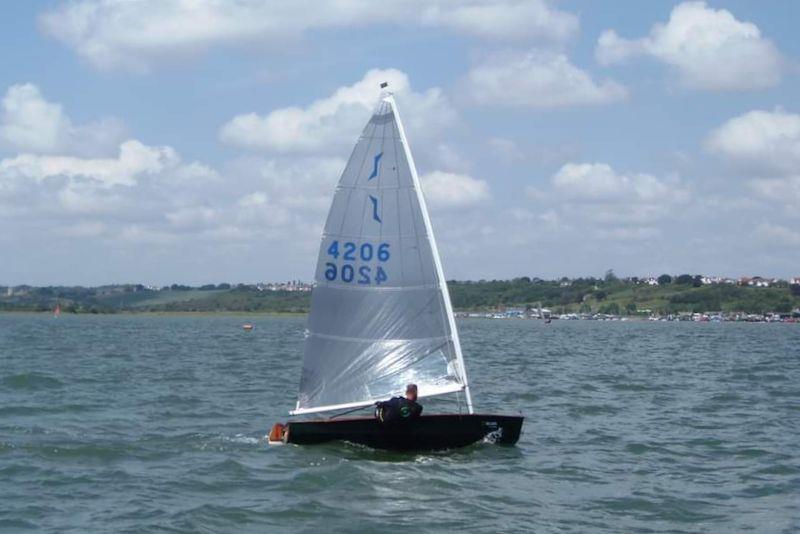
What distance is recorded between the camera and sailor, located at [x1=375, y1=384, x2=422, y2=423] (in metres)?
19.6

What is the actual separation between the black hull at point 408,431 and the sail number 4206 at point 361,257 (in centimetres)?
255

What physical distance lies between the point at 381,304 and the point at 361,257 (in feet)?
3.03

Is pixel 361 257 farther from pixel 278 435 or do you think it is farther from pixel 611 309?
pixel 611 309

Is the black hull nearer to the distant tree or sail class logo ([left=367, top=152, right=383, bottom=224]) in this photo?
sail class logo ([left=367, top=152, right=383, bottom=224])

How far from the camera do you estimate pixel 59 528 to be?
1495cm

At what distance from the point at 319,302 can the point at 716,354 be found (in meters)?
46.7

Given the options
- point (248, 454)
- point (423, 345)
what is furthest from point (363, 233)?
point (248, 454)

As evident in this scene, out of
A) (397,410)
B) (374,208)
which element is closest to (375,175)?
(374,208)

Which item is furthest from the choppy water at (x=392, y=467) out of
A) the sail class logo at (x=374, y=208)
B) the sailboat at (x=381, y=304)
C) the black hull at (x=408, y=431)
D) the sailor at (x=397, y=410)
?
the sail class logo at (x=374, y=208)

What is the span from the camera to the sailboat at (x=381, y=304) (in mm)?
20484

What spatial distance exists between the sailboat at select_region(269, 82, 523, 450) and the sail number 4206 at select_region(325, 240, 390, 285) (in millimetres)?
18

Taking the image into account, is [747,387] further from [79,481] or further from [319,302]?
[79,481]

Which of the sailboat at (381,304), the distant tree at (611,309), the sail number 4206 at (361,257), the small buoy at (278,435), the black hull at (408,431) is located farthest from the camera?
the distant tree at (611,309)

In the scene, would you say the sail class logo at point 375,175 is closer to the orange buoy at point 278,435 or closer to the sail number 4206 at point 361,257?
the sail number 4206 at point 361,257
